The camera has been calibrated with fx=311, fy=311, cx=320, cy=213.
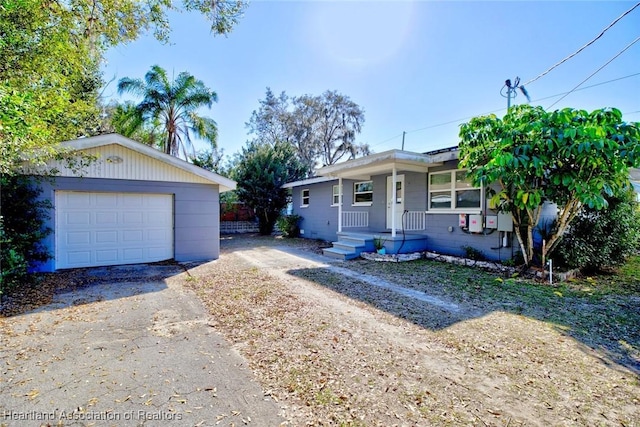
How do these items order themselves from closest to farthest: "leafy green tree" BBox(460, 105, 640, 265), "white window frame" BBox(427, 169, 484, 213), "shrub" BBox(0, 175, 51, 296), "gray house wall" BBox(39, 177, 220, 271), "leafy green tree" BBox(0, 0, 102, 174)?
"leafy green tree" BBox(0, 0, 102, 174) < "leafy green tree" BBox(460, 105, 640, 265) < "shrub" BBox(0, 175, 51, 296) < "gray house wall" BBox(39, 177, 220, 271) < "white window frame" BBox(427, 169, 484, 213)

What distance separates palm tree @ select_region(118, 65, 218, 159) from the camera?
15070mm

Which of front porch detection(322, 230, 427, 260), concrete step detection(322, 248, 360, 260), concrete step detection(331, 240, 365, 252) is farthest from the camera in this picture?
concrete step detection(331, 240, 365, 252)

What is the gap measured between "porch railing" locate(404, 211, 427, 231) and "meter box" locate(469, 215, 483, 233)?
159 centimetres

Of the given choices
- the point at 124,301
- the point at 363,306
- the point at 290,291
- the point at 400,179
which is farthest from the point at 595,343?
the point at 400,179

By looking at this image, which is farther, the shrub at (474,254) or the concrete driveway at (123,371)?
the shrub at (474,254)

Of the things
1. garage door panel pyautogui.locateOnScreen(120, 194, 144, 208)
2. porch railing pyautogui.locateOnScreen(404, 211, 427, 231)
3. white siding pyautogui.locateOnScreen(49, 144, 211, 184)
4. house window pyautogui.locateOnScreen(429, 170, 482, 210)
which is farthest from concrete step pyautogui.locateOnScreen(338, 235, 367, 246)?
garage door panel pyautogui.locateOnScreen(120, 194, 144, 208)

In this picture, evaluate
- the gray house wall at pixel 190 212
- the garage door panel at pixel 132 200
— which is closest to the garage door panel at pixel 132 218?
the garage door panel at pixel 132 200

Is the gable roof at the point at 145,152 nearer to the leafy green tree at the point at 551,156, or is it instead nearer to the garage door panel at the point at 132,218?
the garage door panel at the point at 132,218

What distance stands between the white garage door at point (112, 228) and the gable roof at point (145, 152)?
746mm

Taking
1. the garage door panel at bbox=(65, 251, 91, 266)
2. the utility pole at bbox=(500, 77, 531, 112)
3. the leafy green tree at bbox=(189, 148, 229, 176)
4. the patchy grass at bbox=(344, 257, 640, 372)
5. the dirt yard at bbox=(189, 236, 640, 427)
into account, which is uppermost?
the utility pole at bbox=(500, 77, 531, 112)

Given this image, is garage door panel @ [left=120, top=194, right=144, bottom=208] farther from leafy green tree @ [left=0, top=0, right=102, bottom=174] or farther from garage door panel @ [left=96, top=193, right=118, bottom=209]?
leafy green tree @ [left=0, top=0, right=102, bottom=174]

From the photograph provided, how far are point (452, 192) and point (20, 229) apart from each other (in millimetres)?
10217

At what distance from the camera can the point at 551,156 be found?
18.9 ft

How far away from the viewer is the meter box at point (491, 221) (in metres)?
7.69
